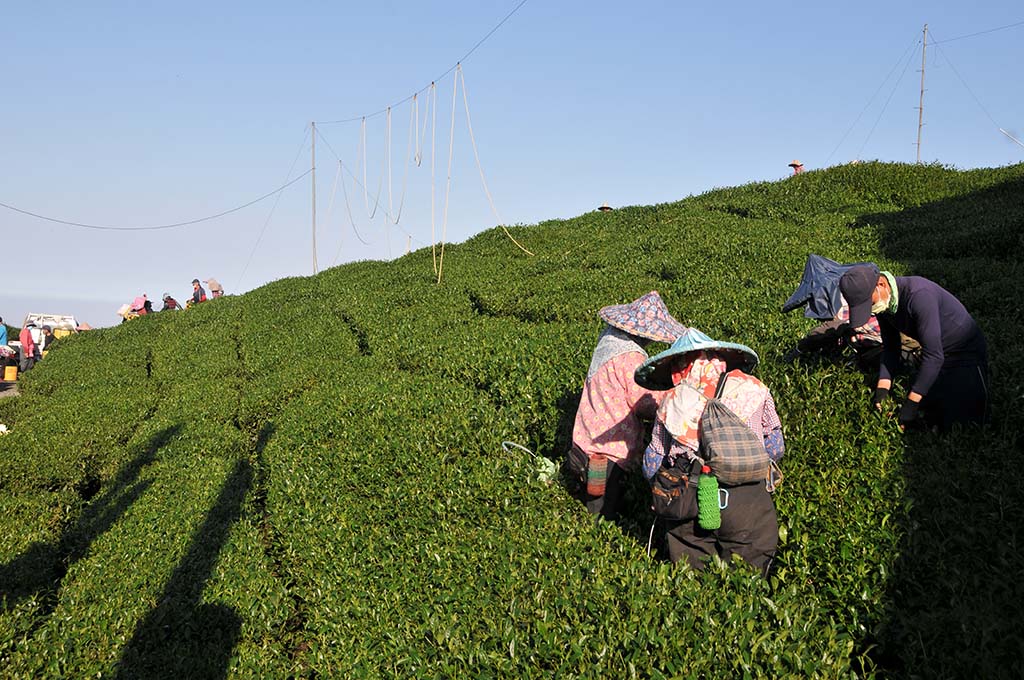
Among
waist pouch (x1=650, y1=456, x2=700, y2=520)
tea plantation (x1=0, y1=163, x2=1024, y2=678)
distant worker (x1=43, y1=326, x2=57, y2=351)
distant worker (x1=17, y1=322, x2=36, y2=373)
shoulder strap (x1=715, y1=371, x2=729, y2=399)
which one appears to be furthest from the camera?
distant worker (x1=43, y1=326, x2=57, y2=351)

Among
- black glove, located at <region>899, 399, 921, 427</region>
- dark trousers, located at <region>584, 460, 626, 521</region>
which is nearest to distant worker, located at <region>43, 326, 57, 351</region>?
dark trousers, located at <region>584, 460, 626, 521</region>

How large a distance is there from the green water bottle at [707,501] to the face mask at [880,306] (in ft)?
8.62

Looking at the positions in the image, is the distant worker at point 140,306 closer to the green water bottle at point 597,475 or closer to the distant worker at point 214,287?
the distant worker at point 214,287

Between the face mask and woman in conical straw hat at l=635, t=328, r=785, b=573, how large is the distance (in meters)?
1.61

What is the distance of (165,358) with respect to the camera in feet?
71.1

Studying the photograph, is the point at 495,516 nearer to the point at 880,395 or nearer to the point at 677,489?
the point at 677,489

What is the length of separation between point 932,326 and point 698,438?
266 cm

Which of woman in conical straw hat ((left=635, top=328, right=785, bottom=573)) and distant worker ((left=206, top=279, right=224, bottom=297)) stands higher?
distant worker ((left=206, top=279, right=224, bottom=297))

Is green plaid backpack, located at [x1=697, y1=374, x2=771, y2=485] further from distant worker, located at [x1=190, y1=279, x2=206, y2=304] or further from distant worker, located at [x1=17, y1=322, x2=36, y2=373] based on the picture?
distant worker, located at [x1=190, y1=279, x2=206, y2=304]

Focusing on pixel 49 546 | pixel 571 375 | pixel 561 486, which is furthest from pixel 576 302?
pixel 49 546

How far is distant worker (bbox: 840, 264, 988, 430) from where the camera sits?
6262mm

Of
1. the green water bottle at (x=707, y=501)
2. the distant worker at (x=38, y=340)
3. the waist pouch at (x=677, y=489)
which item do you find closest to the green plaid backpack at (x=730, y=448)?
the green water bottle at (x=707, y=501)

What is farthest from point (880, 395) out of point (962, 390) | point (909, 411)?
point (962, 390)

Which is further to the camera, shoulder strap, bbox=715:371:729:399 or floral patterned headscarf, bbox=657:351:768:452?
shoulder strap, bbox=715:371:729:399
